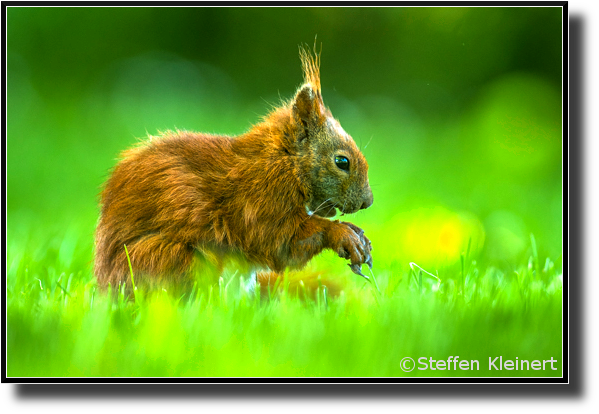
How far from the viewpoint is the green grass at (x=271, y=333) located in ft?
6.46

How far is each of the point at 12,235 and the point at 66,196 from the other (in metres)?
1.23

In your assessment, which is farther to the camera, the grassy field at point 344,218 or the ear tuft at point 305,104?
the ear tuft at point 305,104

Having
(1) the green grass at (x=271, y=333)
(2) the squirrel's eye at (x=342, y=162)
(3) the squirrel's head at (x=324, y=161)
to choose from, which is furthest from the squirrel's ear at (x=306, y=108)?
(1) the green grass at (x=271, y=333)

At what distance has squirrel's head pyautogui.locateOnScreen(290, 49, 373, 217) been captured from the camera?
2660mm

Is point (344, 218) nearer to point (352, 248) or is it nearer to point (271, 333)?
point (352, 248)

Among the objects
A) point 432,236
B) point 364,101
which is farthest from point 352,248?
point 364,101

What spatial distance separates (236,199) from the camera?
254 cm

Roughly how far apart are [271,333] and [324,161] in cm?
91

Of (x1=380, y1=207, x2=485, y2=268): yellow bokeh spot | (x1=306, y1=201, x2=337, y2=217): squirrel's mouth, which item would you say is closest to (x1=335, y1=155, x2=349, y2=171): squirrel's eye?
(x1=306, y1=201, x2=337, y2=217): squirrel's mouth

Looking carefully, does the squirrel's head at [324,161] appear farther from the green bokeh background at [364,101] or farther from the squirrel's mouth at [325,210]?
the green bokeh background at [364,101]

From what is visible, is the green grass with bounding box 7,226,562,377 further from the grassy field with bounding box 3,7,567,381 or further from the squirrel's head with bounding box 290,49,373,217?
the squirrel's head with bounding box 290,49,373,217

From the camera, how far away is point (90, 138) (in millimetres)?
5852

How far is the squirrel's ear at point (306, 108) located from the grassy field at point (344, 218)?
41cm
